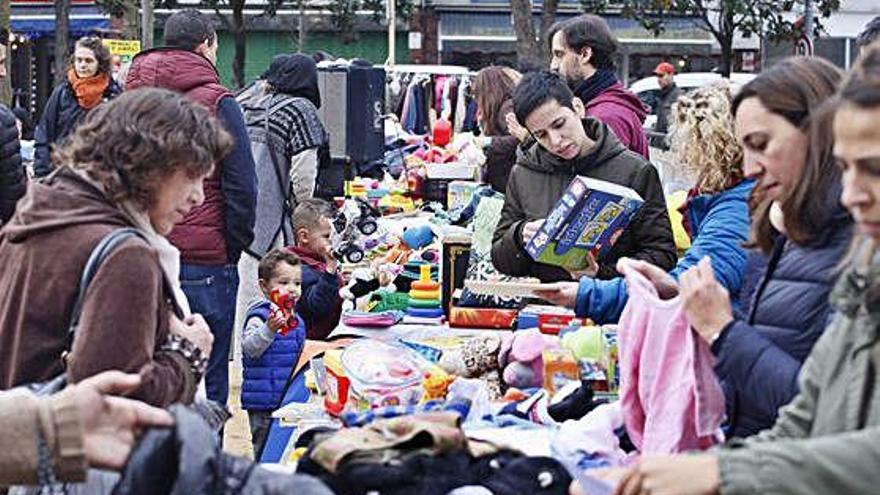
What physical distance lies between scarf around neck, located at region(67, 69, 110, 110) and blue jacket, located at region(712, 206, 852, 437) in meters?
5.79

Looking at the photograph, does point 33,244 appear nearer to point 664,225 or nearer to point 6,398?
point 6,398

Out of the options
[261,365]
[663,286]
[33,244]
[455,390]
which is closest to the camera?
[33,244]

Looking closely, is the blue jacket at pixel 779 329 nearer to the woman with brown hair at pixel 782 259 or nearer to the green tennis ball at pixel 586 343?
the woman with brown hair at pixel 782 259

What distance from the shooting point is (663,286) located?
362 centimetres

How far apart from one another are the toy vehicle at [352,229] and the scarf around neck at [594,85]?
2.42 metres

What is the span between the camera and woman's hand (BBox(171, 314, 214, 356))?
11.3 ft

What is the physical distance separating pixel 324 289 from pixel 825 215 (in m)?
3.57

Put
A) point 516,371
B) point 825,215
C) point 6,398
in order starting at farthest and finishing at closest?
point 516,371, point 825,215, point 6,398

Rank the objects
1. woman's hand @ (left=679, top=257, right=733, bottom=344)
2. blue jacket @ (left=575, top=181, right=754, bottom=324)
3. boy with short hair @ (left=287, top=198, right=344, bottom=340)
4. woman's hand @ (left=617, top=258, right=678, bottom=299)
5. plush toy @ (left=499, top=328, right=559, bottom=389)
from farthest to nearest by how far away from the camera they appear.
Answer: boy with short hair @ (left=287, top=198, right=344, bottom=340)
plush toy @ (left=499, top=328, right=559, bottom=389)
blue jacket @ (left=575, top=181, right=754, bottom=324)
woman's hand @ (left=617, top=258, right=678, bottom=299)
woman's hand @ (left=679, top=257, right=733, bottom=344)

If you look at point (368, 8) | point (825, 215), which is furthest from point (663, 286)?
point (368, 8)

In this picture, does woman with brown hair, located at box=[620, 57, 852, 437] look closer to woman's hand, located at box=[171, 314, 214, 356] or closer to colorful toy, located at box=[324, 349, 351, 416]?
woman's hand, located at box=[171, 314, 214, 356]

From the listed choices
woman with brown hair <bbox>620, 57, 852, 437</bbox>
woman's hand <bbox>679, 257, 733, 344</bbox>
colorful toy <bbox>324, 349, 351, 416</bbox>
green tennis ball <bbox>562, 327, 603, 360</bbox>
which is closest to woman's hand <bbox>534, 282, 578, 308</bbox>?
green tennis ball <bbox>562, 327, 603, 360</bbox>

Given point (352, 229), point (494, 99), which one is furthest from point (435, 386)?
point (352, 229)

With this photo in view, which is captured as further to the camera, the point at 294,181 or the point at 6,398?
the point at 294,181
